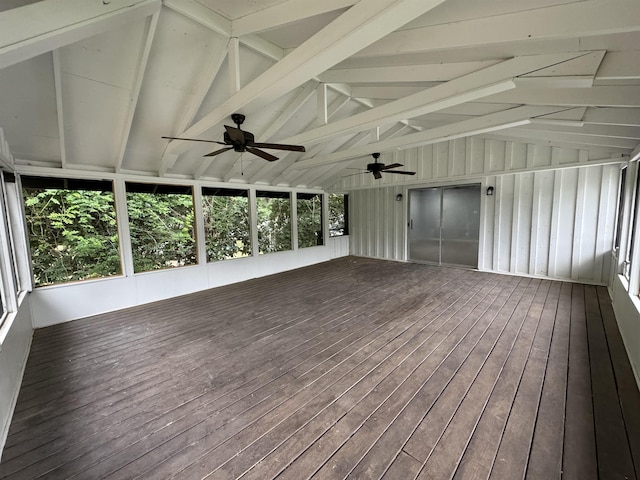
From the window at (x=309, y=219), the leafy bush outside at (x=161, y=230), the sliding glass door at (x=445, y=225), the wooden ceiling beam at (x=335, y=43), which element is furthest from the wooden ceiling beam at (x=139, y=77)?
the sliding glass door at (x=445, y=225)

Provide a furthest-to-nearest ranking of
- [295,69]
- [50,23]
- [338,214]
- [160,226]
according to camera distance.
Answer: [338,214]
[160,226]
[295,69]
[50,23]

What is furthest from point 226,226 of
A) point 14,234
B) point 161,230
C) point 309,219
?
point 14,234

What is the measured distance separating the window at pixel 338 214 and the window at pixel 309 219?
1.63ft

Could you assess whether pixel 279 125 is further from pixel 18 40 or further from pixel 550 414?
pixel 550 414

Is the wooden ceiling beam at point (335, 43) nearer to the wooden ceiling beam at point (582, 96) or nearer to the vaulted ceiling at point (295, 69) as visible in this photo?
the vaulted ceiling at point (295, 69)

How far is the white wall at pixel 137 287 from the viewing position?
3.98m

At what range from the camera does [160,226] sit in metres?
5.46

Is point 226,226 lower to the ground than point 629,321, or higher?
higher

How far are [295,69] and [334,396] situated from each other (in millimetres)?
2703

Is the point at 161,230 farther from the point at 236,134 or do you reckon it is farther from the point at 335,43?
the point at 335,43

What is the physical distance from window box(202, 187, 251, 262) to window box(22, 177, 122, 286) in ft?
5.68

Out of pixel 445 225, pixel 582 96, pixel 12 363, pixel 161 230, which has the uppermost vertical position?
pixel 582 96

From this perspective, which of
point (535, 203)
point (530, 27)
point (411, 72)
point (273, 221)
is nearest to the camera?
point (530, 27)

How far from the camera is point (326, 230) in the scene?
871 cm
